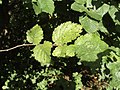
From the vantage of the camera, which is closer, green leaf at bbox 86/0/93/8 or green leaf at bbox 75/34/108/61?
green leaf at bbox 75/34/108/61

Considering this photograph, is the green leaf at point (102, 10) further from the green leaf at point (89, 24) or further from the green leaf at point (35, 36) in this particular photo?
the green leaf at point (35, 36)

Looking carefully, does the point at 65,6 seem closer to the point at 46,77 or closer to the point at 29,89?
the point at 29,89

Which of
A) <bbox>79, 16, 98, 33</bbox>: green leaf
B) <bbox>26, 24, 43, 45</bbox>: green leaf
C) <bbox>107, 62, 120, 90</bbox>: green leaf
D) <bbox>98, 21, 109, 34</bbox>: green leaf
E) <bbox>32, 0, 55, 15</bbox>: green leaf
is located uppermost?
<bbox>32, 0, 55, 15</bbox>: green leaf

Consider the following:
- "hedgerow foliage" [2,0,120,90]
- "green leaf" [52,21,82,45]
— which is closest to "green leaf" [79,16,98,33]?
"hedgerow foliage" [2,0,120,90]

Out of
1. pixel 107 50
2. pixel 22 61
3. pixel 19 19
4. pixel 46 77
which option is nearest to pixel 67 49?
pixel 107 50

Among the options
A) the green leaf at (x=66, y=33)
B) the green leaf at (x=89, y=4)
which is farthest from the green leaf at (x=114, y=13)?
the green leaf at (x=66, y=33)

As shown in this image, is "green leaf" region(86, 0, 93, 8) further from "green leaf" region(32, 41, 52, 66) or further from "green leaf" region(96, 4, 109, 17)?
"green leaf" region(32, 41, 52, 66)

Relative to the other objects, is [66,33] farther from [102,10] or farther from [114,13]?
[114,13]
